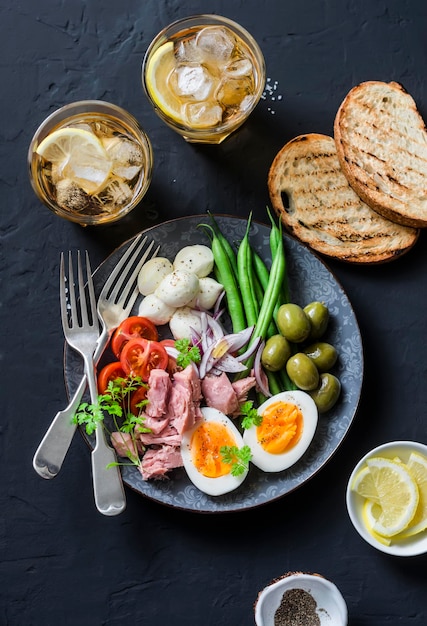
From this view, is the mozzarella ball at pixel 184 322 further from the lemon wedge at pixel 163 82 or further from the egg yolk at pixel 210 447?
the lemon wedge at pixel 163 82

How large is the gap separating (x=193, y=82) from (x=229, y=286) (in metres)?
0.85

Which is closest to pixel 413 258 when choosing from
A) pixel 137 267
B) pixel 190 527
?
pixel 137 267

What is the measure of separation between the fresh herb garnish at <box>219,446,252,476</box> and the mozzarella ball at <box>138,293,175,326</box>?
0.60m

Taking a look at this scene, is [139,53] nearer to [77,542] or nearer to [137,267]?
[137,267]

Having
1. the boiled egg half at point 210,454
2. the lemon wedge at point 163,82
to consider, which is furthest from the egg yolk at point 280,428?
the lemon wedge at point 163,82

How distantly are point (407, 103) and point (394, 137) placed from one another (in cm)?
16

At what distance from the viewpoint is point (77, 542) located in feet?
11.6

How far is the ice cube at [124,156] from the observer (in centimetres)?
338

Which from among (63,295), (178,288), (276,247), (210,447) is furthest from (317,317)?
(63,295)

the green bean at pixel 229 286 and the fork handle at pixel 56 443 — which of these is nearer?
the fork handle at pixel 56 443

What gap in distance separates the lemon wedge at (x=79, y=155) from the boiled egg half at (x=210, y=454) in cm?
106

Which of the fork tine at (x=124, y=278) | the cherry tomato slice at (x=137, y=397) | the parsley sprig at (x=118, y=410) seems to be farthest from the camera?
the fork tine at (x=124, y=278)

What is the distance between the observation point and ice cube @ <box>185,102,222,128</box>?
3.37 meters

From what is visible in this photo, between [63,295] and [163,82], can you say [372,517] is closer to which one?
[63,295]
